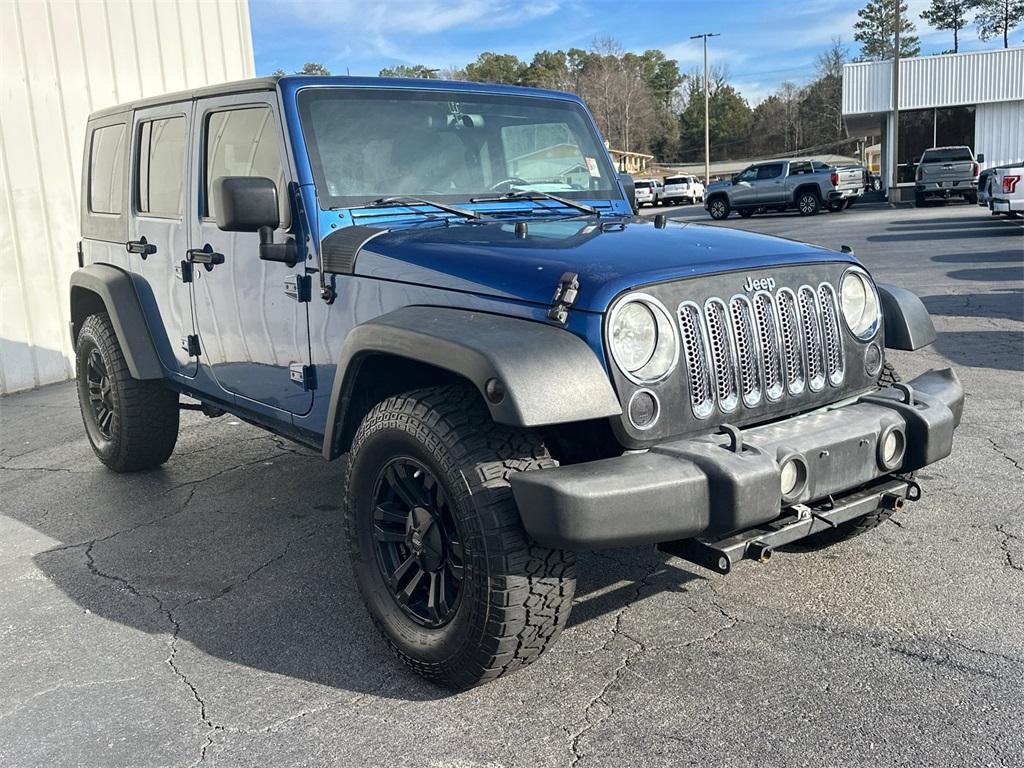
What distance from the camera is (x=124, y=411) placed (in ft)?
16.9

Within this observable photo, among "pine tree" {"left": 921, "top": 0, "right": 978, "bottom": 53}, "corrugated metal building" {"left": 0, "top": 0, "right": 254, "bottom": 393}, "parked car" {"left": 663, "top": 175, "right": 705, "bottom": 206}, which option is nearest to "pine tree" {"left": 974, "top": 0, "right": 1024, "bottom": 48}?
"pine tree" {"left": 921, "top": 0, "right": 978, "bottom": 53}

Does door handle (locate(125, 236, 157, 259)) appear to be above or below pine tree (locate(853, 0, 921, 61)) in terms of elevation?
below

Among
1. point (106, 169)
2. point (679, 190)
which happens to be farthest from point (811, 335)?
point (679, 190)

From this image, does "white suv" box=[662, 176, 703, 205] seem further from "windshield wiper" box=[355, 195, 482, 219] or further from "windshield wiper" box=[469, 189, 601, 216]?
"windshield wiper" box=[355, 195, 482, 219]

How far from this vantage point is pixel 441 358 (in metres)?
2.73

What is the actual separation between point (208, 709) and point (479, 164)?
2.38 metres

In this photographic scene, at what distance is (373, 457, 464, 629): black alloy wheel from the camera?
114 inches

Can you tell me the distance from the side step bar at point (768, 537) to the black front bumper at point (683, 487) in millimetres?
77

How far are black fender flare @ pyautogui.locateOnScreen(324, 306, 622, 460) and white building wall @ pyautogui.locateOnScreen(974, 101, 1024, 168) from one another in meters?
34.6

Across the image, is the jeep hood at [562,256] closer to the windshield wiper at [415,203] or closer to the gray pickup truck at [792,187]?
the windshield wiper at [415,203]

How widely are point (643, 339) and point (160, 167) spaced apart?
121 inches

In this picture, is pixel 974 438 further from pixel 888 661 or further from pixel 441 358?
pixel 441 358

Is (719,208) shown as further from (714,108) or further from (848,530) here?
(714,108)

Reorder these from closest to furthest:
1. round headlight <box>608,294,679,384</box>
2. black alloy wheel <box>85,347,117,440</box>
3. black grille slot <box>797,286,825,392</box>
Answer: round headlight <box>608,294,679,384</box>, black grille slot <box>797,286,825,392</box>, black alloy wheel <box>85,347,117,440</box>
